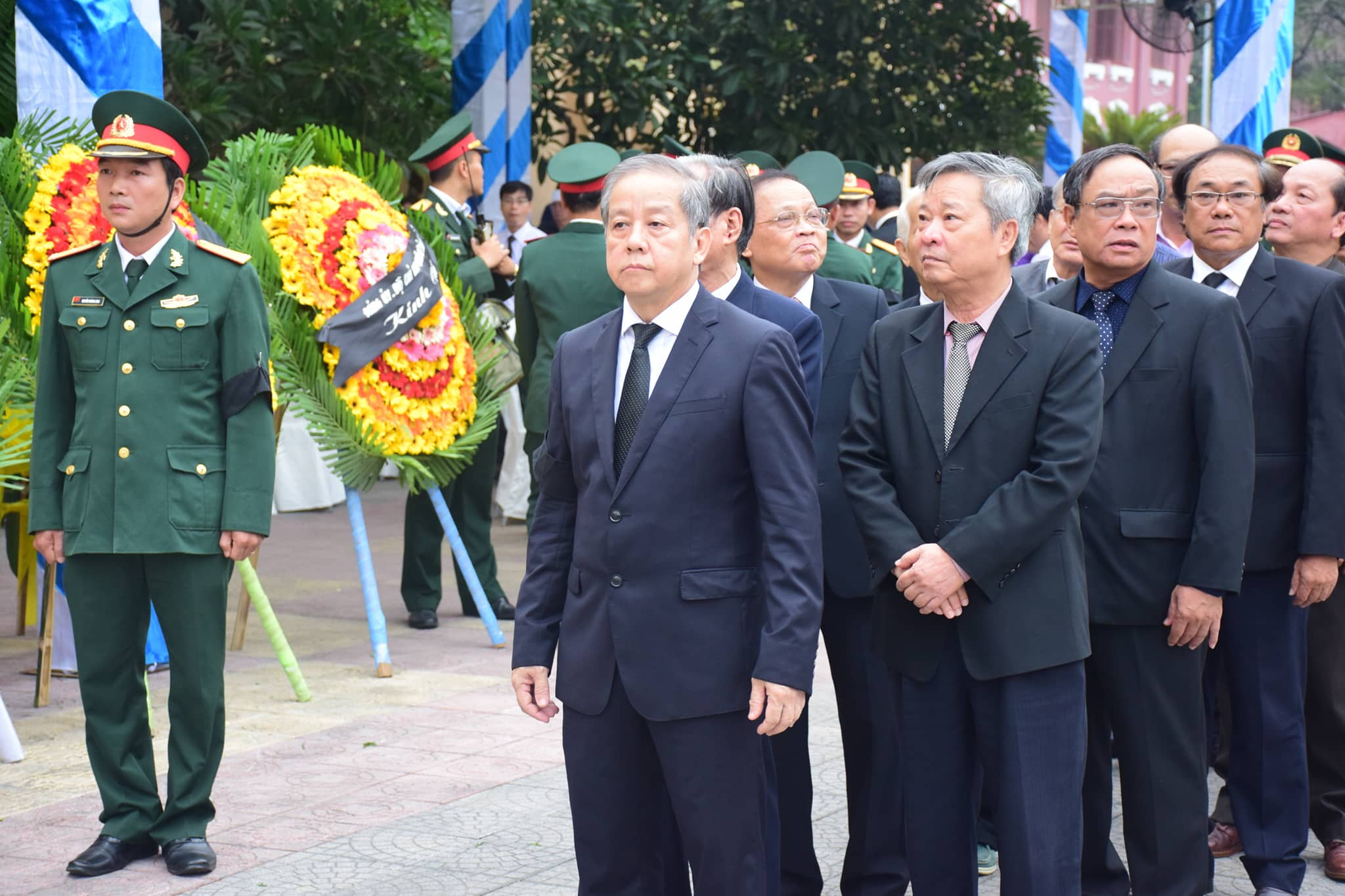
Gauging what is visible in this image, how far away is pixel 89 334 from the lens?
15.7 ft

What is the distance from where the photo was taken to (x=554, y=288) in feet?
25.2

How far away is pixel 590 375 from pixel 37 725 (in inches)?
146

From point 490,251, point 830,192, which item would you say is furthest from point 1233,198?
point 490,251

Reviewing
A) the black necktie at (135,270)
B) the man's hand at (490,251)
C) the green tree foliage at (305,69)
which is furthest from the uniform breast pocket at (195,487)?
the green tree foliage at (305,69)

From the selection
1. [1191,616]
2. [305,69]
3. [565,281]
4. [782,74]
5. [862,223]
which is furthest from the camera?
[782,74]

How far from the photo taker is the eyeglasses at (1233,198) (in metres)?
4.69

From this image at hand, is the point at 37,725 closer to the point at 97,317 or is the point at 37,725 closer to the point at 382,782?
the point at 382,782

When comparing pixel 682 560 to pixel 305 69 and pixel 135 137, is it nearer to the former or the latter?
pixel 135 137

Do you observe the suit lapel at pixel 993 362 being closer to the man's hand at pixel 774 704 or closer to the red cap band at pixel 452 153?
the man's hand at pixel 774 704

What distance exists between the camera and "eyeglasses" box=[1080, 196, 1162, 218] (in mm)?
4145

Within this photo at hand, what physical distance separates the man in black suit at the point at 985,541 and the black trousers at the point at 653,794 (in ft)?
1.51

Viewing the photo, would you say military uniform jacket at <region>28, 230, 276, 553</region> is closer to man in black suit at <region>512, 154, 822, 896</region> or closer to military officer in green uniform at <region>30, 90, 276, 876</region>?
military officer in green uniform at <region>30, 90, 276, 876</region>

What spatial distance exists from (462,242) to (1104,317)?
4509mm

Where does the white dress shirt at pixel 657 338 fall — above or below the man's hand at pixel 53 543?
above
